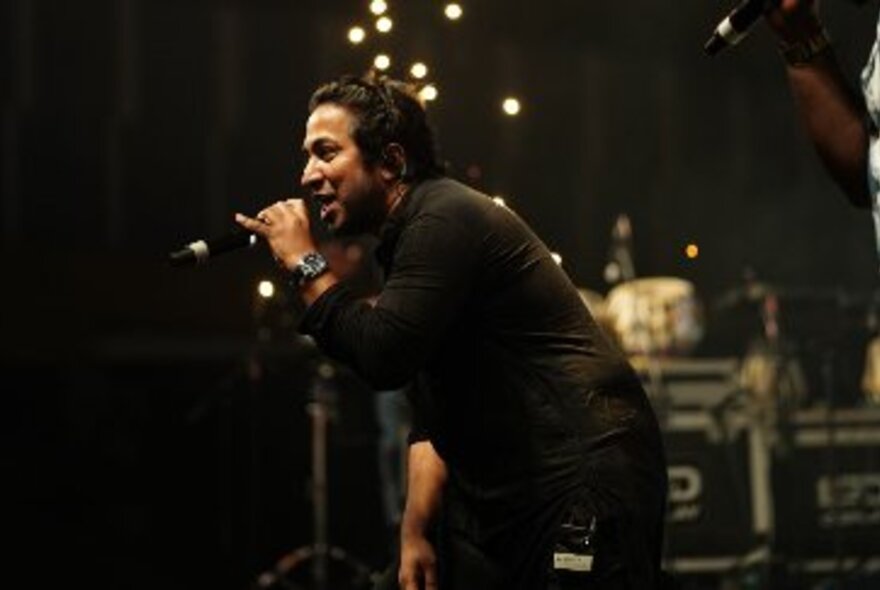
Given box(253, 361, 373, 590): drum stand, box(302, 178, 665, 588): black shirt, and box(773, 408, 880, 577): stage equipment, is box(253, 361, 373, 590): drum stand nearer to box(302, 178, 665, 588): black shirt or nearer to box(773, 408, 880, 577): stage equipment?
box(773, 408, 880, 577): stage equipment

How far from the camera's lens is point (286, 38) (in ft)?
28.1

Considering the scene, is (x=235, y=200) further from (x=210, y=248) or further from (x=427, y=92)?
(x=210, y=248)

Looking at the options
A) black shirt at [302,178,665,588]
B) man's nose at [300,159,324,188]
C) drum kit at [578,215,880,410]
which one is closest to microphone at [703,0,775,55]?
black shirt at [302,178,665,588]

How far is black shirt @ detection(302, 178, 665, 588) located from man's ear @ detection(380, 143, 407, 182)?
176 millimetres

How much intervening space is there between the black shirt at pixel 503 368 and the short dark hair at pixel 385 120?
204 millimetres

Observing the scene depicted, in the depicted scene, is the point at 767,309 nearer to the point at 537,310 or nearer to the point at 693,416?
the point at 693,416

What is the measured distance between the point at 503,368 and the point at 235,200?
6.12m

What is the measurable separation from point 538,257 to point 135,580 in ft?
16.4

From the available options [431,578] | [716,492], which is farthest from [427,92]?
[716,492]

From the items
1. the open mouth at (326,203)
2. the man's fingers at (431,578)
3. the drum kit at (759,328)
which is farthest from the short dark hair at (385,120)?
the drum kit at (759,328)

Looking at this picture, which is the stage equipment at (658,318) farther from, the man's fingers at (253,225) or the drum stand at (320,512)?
the man's fingers at (253,225)

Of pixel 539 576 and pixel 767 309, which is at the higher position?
pixel 767 309

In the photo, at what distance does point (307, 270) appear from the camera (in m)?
2.87

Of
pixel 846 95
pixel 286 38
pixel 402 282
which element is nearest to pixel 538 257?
pixel 402 282
